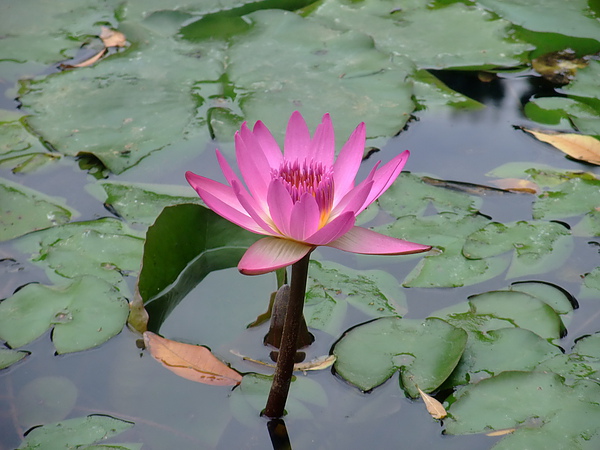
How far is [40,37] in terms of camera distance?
3.26 meters

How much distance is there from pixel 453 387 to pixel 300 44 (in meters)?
2.07

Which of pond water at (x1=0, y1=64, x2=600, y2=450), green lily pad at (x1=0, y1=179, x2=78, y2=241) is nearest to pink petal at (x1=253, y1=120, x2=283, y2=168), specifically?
pond water at (x1=0, y1=64, x2=600, y2=450)

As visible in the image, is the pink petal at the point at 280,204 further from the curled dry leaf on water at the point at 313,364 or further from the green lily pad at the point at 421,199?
the green lily pad at the point at 421,199

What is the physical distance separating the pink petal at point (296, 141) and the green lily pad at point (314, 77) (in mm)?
1089

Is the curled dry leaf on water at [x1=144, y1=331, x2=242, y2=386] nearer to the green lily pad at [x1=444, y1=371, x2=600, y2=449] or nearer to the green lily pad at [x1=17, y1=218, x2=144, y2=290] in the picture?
the green lily pad at [x1=17, y1=218, x2=144, y2=290]

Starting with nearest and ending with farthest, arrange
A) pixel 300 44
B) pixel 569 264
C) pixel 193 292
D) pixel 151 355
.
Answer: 1. pixel 151 355
2. pixel 193 292
3. pixel 569 264
4. pixel 300 44

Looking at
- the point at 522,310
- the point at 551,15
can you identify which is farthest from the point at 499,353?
the point at 551,15

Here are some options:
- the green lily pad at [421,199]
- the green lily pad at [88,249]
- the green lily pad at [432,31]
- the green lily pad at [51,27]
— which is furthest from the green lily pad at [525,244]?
the green lily pad at [51,27]

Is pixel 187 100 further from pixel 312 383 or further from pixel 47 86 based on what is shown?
pixel 312 383

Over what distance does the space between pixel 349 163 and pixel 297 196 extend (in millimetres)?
208

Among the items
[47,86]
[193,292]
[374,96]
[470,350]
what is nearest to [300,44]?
[374,96]

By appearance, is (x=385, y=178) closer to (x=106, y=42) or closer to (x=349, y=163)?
(x=349, y=163)

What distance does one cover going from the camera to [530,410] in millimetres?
1555

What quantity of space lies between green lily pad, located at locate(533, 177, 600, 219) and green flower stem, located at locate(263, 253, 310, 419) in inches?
49.7
